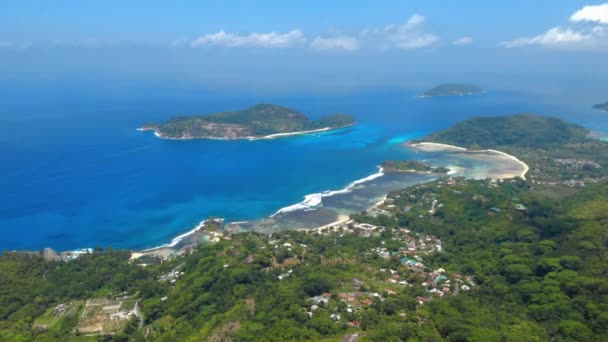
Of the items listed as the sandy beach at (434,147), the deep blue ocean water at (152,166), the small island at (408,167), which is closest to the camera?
the deep blue ocean water at (152,166)

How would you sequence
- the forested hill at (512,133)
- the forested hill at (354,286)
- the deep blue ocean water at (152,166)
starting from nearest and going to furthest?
the forested hill at (354,286), the deep blue ocean water at (152,166), the forested hill at (512,133)

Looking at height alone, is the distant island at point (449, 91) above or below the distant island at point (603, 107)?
above

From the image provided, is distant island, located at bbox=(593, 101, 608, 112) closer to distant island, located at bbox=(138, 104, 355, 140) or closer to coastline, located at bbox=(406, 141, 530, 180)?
coastline, located at bbox=(406, 141, 530, 180)

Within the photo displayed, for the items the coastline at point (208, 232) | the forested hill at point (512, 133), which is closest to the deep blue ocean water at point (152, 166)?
the coastline at point (208, 232)

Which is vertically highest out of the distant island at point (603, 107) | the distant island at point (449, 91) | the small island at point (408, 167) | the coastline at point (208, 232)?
the distant island at point (449, 91)

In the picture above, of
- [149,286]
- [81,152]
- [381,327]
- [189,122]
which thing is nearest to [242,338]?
[381,327]

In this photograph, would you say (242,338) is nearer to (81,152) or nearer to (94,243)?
(94,243)

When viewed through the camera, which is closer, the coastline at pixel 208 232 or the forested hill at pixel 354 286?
the forested hill at pixel 354 286

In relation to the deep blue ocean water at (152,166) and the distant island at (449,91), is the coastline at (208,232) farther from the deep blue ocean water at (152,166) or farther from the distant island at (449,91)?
the distant island at (449,91)

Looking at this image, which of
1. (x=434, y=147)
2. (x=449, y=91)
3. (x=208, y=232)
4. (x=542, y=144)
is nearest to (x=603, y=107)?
(x=449, y=91)
